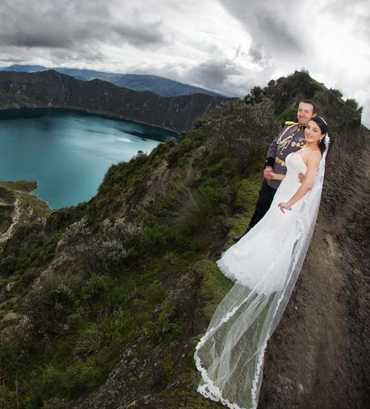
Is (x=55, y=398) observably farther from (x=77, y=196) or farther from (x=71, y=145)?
(x=71, y=145)

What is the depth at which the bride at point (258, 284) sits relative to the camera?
267 cm

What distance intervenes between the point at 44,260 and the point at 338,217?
13297 mm

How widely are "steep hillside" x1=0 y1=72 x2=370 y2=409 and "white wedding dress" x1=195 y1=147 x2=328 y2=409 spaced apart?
209 millimetres

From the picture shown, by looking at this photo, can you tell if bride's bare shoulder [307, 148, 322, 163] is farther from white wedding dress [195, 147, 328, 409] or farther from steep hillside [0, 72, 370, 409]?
steep hillside [0, 72, 370, 409]

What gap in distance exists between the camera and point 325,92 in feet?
53.4

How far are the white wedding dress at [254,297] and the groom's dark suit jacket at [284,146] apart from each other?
17.4 inches

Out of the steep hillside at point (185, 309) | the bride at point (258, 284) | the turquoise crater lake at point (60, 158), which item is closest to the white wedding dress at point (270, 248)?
the bride at point (258, 284)

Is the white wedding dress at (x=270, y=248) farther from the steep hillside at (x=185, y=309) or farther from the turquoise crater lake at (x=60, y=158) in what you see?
the turquoise crater lake at (x=60, y=158)

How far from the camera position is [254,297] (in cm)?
338

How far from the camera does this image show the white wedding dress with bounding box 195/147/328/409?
2.66m

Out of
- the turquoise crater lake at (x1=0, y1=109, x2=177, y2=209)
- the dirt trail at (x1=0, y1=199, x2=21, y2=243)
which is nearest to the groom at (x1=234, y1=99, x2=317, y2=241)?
the turquoise crater lake at (x1=0, y1=109, x2=177, y2=209)

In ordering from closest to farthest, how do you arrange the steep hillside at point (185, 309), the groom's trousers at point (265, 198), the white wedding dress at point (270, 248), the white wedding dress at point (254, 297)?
1. the white wedding dress at point (254, 297)
2. the steep hillside at point (185, 309)
3. the white wedding dress at point (270, 248)
4. the groom's trousers at point (265, 198)

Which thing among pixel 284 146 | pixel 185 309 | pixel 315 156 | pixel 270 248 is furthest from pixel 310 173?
pixel 185 309

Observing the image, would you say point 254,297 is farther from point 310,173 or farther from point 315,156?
point 315,156
